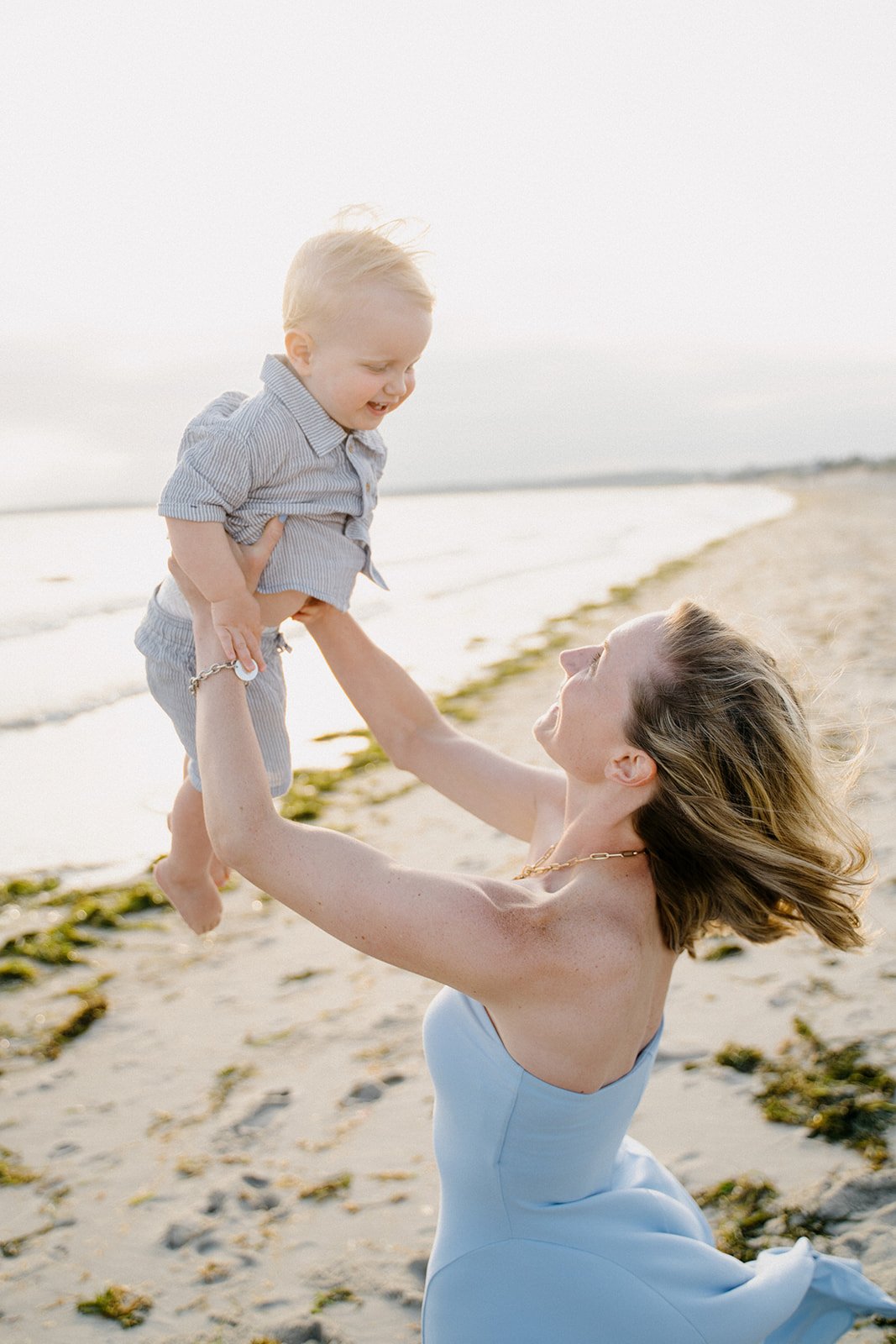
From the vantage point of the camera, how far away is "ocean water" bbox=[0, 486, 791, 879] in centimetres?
675

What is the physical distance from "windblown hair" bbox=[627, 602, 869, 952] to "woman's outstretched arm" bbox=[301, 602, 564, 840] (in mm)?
637

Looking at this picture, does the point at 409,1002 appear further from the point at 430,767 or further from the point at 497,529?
the point at 497,529

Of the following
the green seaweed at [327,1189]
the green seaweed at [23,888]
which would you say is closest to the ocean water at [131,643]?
the green seaweed at [23,888]

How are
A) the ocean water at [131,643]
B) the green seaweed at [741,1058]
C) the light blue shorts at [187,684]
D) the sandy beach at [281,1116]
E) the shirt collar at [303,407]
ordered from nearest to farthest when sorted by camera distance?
the shirt collar at [303,407] → the light blue shorts at [187,684] → the sandy beach at [281,1116] → the green seaweed at [741,1058] → the ocean water at [131,643]

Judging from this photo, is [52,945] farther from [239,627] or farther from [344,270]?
[344,270]

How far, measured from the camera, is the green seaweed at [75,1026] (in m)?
4.33

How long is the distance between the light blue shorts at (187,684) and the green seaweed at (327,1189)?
1.42 metres

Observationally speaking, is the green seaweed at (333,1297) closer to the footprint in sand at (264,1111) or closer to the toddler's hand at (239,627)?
the footprint in sand at (264,1111)

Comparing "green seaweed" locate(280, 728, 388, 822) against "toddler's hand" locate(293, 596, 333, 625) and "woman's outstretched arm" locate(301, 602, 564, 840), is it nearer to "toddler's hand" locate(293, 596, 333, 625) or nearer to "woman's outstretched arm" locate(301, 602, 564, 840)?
"woman's outstretched arm" locate(301, 602, 564, 840)

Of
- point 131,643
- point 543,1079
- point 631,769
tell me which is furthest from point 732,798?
point 131,643

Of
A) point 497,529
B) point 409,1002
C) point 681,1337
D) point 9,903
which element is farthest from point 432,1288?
point 497,529

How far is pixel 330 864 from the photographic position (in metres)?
2.12

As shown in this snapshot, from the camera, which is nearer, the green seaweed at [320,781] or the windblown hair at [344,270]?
the windblown hair at [344,270]

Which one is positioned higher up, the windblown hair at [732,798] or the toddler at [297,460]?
the toddler at [297,460]
